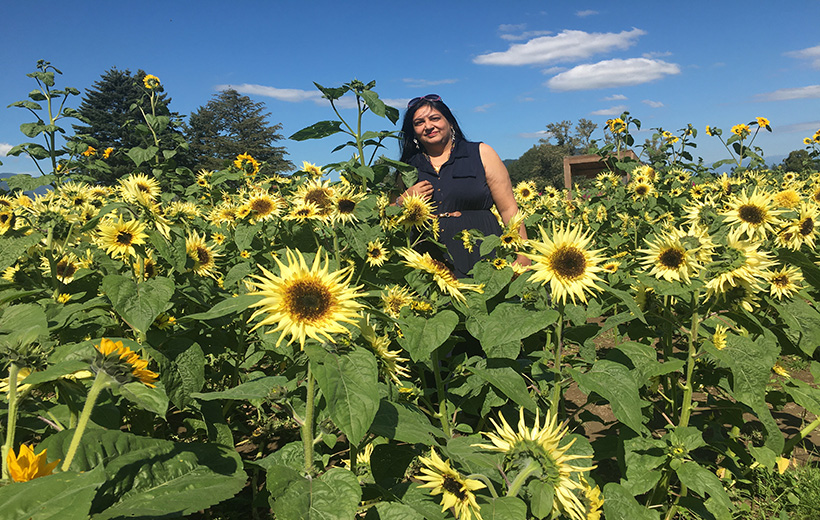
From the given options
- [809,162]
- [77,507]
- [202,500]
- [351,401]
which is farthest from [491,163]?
[809,162]

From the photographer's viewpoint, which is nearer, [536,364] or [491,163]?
A: [536,364]

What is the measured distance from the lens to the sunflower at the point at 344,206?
306 centimetres

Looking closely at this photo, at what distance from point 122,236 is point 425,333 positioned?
5.43 ft

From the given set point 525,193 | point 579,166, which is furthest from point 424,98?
point 579,166

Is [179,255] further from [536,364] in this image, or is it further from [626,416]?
[626,416]

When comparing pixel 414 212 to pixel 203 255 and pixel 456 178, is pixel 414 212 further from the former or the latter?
pixel 203 255

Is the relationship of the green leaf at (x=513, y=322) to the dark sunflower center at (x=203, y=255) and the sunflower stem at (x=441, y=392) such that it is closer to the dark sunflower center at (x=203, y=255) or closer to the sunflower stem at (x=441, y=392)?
the sunflower stem at (x=441, y=392)

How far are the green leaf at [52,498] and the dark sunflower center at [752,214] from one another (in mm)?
3424

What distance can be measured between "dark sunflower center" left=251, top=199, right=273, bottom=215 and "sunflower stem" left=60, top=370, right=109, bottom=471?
2433 millimetres

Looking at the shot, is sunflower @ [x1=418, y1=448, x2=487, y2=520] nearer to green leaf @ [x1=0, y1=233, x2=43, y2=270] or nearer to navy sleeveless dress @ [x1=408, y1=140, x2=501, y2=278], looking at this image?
green leaf @ [x1=0, y1=233, x2=43, y2=270]

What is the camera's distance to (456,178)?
450 centimetres

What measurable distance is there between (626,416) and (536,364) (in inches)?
26.4

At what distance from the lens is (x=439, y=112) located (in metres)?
4.64

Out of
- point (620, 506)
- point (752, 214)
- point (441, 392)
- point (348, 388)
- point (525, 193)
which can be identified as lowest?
point (620, 506)
